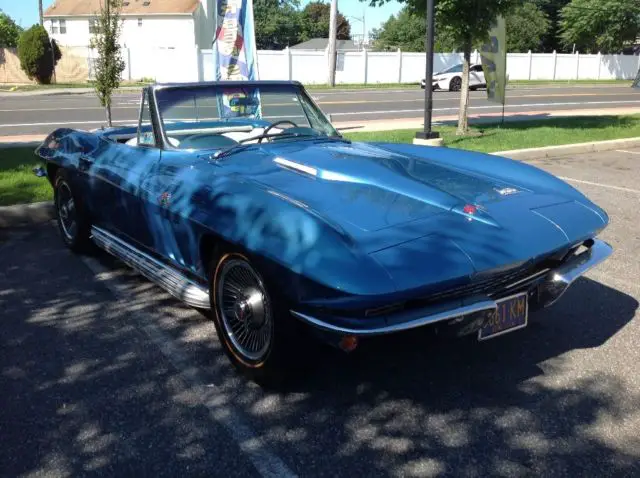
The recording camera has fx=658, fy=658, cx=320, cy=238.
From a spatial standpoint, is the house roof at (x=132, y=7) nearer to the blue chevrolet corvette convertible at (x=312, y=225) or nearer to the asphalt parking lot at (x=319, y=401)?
the blue chevrolet corvette convertible at (x=312, y=225)

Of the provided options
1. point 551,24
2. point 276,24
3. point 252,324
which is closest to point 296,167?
point 252,324

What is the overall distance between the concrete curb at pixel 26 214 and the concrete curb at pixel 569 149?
652cm

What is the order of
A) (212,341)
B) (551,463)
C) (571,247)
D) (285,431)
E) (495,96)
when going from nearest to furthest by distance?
(551,463)
(285,431)
(571,247)
(212,341)
(495,96)

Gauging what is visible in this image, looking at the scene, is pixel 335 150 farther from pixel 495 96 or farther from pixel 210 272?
pixel 495 96

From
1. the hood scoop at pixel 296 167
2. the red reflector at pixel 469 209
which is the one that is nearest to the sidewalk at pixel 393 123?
the hood scoop at pixel 296 167

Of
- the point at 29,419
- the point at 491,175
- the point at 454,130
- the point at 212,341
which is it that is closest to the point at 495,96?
the point at 454,130

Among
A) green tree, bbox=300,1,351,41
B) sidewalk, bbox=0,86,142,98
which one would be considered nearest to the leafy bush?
sidewalk, bbox=0,86,142,98

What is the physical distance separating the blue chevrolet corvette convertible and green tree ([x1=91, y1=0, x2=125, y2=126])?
6423 millimetres

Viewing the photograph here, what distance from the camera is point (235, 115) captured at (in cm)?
480

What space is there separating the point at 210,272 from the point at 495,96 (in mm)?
11145

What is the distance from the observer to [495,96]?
13.4 metres

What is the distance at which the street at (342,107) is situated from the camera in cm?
1595

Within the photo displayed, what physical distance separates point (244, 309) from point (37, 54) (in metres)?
34.4

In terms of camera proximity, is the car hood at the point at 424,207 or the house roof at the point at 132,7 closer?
the car hood at the point at 424,207
